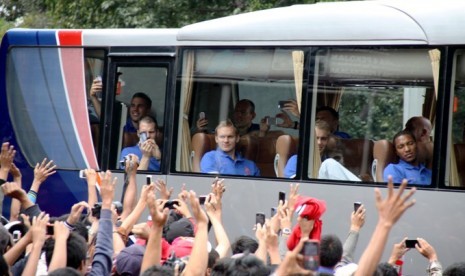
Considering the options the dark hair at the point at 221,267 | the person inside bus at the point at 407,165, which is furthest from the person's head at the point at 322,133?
the dark hair at the point at 221,267

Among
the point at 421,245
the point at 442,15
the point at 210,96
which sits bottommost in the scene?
the point at 421,245

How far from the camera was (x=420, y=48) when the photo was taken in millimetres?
12242

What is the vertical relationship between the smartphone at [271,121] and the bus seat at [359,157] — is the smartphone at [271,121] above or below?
above

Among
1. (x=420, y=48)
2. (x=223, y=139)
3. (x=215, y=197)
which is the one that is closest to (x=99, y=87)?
(x=223, y=139)

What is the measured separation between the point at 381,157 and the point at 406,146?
296mm

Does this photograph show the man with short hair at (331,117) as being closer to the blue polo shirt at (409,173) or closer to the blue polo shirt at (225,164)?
the blue polo shirt at (409,173)

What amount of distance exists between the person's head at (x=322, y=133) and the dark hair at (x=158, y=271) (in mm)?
5818

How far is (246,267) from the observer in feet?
23.1

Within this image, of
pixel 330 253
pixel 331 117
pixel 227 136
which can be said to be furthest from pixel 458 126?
pixel 330 253

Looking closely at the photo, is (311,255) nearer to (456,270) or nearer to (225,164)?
(456,270)

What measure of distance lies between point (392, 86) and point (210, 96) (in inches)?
85.0

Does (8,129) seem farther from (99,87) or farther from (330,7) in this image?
(330,7)

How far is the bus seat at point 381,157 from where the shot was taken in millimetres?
12426

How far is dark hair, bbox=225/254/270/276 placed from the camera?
7022 mm
